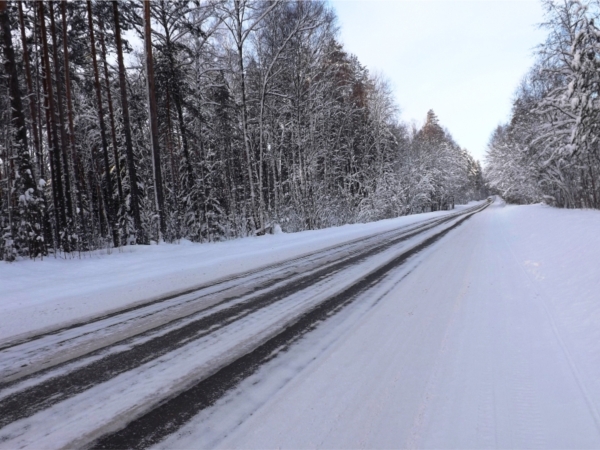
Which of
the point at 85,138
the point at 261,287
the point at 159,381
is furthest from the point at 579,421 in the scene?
the point at 85,138

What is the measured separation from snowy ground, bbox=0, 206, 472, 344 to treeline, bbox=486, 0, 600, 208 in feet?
37.3

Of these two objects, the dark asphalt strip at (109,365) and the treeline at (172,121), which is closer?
the dark asphalt strip at (109,365)

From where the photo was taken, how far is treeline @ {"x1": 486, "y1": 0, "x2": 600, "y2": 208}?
11.4 m

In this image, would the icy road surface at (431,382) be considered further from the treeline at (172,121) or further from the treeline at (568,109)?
the treeline at (568,109)

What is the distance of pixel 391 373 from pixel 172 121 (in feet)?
67.1

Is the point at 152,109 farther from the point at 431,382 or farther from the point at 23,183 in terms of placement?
the point at 431,382

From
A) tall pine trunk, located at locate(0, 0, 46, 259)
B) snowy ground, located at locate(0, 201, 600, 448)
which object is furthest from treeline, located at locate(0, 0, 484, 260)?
snowy ground, located at locate(0, 201, 600, 448)

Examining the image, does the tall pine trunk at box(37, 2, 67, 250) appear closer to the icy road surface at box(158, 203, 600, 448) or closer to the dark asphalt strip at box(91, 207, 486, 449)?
the dark asphalt strip at box(91, 207, 486, 449)

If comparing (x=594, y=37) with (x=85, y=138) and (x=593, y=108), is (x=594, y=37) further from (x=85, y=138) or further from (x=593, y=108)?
(x=85, y=138)

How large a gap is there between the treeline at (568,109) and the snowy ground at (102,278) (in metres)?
11.4

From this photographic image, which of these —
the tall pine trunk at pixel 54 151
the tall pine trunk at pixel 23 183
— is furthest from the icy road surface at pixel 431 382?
the tall pine trunk at pixel 54 151

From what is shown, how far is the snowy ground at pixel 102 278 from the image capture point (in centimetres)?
446

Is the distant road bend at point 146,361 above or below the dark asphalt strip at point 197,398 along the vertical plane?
above

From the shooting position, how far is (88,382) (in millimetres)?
2510
